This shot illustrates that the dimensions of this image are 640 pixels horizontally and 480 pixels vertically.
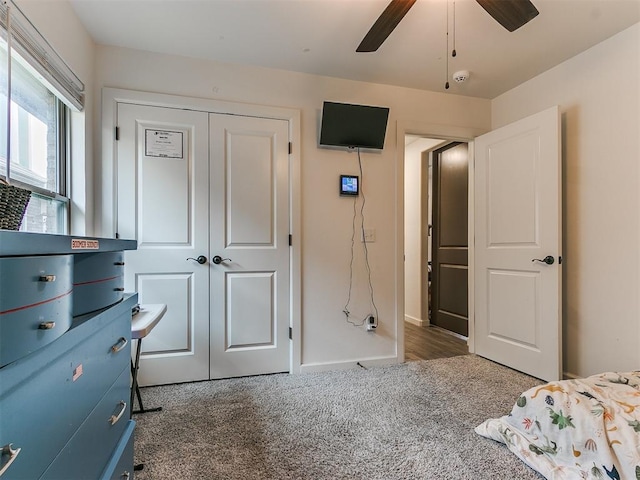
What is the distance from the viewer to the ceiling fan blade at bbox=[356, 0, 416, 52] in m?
1.54

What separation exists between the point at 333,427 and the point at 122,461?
3.54 feet

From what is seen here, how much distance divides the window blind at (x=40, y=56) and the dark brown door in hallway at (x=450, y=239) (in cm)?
364

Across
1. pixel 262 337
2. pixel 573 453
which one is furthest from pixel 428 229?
pixel 573 453

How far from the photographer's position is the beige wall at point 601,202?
2.15 meters

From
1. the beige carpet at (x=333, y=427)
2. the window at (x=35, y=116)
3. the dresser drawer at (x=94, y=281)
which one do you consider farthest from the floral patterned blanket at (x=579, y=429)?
the window at (x=35, y=116)

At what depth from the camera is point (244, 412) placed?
1986 millimetres

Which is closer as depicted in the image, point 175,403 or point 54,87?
point 54,87

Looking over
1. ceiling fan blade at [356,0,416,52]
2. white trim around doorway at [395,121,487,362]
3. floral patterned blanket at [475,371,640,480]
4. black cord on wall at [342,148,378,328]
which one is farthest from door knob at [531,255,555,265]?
ceiling fan blade at [356,0,416,52]

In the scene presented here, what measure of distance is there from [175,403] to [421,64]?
2980mm

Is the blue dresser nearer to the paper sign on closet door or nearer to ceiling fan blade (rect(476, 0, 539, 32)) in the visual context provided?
the paper sign on closet door

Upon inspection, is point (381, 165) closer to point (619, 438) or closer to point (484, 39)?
point (484, 39)

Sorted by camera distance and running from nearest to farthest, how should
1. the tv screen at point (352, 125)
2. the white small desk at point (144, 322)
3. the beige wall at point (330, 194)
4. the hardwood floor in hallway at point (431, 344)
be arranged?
the white small desk at point (144, 322) → the beige wall at point (330, 194) → the tv screen at point (352, 125) → the hardwood floor in hallway at point (431, 344)

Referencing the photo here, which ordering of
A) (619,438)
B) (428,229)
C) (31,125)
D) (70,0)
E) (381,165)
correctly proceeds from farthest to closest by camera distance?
(428,229), (381,165), (70,0), (31,125), (619,438)

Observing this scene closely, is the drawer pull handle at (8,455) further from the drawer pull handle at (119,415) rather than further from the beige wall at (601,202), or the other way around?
the beige wall at (601,202)
